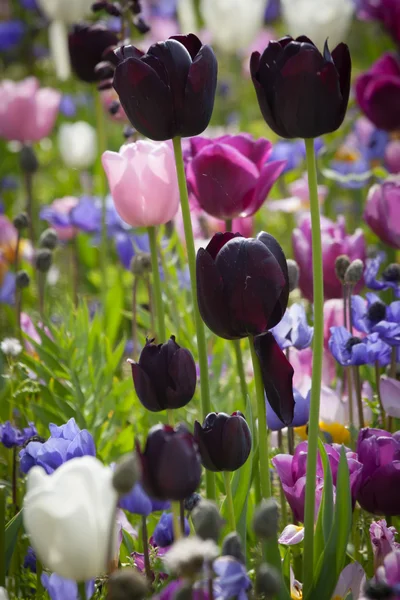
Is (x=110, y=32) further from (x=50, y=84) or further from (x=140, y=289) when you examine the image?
(x=50, y=84)

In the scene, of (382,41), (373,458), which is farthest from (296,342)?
(382,41)

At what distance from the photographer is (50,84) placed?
2959mm

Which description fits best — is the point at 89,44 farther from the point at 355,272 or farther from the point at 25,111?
the point at 355,272

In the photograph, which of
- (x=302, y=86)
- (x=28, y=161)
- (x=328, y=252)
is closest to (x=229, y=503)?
(x=302, y=86)

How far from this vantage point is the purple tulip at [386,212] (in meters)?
0.99

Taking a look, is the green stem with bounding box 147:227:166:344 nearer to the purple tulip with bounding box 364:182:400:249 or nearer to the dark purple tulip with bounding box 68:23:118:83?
the purple tulip with bounding box 364:182:400:249

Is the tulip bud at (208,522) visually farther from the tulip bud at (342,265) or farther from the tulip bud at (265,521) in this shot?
the tulip bud at (342,265)

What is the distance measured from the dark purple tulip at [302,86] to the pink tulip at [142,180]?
20 cm

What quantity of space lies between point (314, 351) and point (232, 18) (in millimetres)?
1313

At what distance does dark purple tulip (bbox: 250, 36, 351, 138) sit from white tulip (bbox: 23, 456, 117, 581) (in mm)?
252

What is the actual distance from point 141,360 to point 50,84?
252 centimetres

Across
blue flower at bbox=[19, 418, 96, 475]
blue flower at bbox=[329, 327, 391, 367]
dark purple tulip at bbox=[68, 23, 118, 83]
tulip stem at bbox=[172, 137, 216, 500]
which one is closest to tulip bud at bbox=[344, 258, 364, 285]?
blue flower at bbox=[329, 327, 391, 367]

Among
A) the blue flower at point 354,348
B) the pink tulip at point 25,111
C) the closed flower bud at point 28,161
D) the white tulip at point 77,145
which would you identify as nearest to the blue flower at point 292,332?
the blue flower at point 354,348

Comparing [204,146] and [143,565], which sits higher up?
[204,146]
